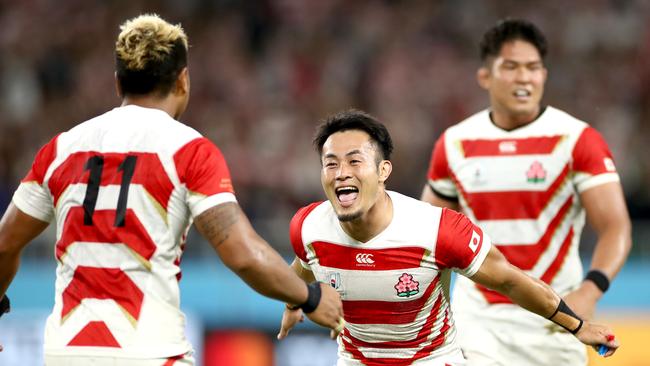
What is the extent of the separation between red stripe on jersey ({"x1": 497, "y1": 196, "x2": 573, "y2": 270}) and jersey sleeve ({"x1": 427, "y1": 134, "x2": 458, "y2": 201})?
0.48m

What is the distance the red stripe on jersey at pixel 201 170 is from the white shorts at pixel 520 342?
2.30 m

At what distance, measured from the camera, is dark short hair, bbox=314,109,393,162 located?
17.6ft

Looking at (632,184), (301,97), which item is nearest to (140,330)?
(632,184)

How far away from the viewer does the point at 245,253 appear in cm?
452

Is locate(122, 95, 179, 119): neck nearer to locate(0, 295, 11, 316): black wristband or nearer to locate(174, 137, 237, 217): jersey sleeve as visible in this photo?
locate(174, 137, 237, 217): jersey sleeve

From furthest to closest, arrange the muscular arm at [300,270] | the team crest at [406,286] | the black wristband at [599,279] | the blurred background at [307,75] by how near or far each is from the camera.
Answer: the blurred background at [307,75]
the black wristband at [599,279]
the muscular arm at [300,270]
the team crest at [406,286]

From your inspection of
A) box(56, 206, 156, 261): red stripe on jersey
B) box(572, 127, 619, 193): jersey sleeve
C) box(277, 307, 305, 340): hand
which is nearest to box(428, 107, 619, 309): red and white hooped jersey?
box(572, 127, 619, 193): jersey sleeve

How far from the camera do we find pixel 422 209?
5.35 meters

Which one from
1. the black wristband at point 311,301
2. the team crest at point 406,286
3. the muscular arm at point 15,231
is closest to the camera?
the black wristband at point 311,301

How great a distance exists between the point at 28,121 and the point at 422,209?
8286mm

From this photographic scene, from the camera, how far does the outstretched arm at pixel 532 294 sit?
17.0ft

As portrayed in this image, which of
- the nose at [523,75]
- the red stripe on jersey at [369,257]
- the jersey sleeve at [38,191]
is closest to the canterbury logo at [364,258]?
the red stripe on jersey at [369,257]

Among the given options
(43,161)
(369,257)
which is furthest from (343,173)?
(43,161)

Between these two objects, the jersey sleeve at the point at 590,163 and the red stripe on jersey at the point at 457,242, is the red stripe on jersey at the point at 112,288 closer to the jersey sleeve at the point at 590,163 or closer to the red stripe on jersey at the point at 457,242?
the red stripe on jersey at the point at 457,242
